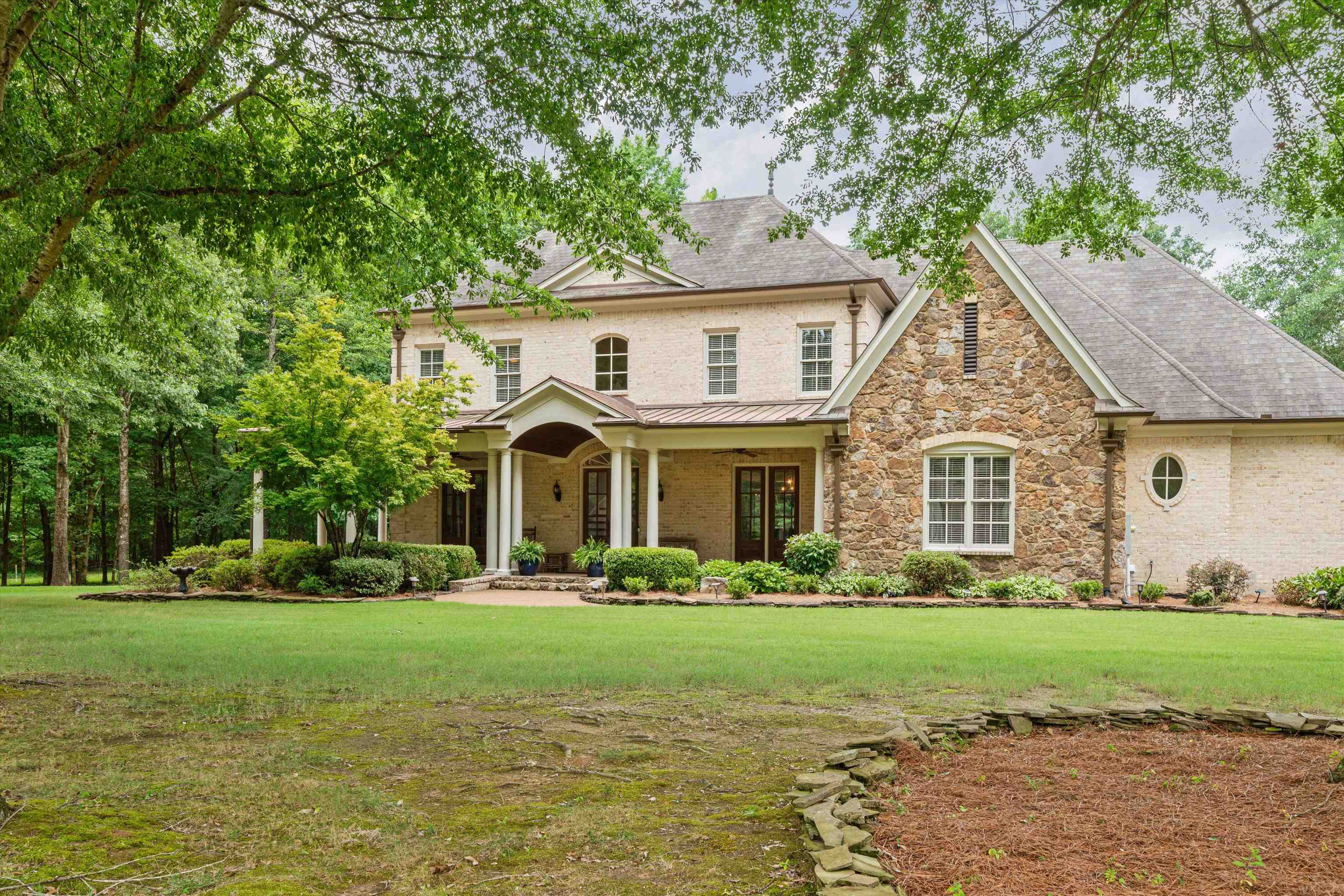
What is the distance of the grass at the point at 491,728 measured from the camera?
12.5 ft

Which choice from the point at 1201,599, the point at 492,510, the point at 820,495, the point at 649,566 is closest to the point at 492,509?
the point at 492,510

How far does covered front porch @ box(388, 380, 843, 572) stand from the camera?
785 inches

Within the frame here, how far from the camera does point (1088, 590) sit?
16344 mm

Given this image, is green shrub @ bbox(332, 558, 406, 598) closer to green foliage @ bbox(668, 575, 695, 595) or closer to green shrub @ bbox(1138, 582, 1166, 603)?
green foliage @ bbox(668, 575, 695, 595)

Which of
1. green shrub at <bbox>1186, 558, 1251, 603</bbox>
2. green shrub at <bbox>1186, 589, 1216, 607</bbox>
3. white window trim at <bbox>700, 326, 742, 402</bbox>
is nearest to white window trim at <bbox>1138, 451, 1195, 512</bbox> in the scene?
green shrub at <bbox>1186, 558, 1251, 603</bbox>

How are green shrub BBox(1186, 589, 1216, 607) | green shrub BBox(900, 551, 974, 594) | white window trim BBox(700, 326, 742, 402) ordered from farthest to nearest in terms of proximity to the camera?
white window trim BBox(700, 326, 742, 402) < green shrub BBox(900, 551, 974, 594) < green shrub BBox(1186, 589, 1216, 607)

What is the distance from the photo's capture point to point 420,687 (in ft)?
25.1

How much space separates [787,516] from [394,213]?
13.5 meters

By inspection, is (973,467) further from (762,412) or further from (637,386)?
(637,386)

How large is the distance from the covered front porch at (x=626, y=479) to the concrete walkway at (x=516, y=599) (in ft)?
6.66

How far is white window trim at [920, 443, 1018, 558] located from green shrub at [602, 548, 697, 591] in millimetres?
4635

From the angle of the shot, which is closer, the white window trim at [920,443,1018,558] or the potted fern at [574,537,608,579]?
the white window trim at [920,443,1018,558]

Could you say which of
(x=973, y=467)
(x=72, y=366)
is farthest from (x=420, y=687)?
(x=973, y=467)

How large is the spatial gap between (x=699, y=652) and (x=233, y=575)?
39.9 ft
